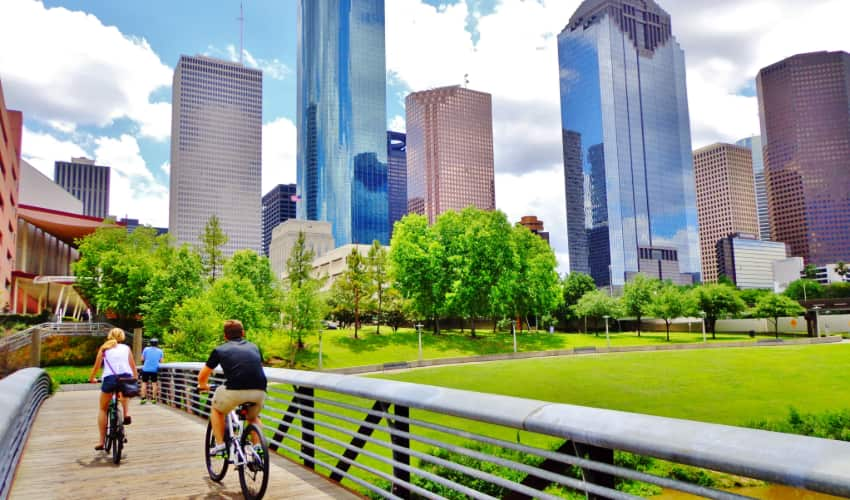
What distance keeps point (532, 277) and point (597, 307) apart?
1681cm

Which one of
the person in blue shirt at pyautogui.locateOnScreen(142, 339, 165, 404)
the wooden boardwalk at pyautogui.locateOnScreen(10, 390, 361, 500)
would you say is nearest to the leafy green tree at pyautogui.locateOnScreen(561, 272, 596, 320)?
Result: the person in blue shirt at pyautogui.locateOnScreen(142, 339, 165, 404)

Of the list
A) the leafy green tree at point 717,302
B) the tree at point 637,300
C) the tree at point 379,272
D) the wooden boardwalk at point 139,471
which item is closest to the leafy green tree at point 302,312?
the tree at point 379,272

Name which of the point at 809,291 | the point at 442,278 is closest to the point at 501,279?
the point at 442,278

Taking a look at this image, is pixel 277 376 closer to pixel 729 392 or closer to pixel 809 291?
pixel 729 392

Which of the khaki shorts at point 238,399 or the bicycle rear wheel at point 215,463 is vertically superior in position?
the khaki shorts at point 238,399

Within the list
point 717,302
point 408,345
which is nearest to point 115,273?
point 408,345

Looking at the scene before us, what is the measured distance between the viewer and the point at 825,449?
2498mm

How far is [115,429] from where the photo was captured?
30.3 ft

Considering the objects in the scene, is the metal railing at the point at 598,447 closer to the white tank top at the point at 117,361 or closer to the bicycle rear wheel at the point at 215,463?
the bicycle rear wheel at the point at 215,463

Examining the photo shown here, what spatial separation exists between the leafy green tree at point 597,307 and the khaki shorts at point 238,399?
84603 mm

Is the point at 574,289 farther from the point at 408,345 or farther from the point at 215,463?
the point at 215,463

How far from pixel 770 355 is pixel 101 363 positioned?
5503 centimetres

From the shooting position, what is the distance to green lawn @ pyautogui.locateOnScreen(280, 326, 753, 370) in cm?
5847

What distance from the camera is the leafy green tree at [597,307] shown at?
8756 cm
